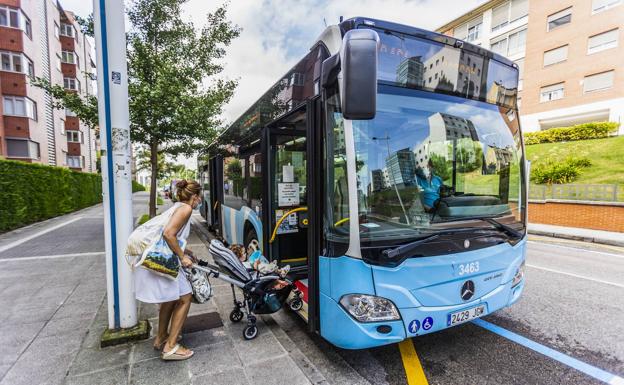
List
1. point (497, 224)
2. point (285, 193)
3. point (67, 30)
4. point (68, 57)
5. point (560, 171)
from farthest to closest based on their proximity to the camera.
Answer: point (68, 57) < point (67, 30) < point (560, 171) < point (285, 193) < point (497, 224)

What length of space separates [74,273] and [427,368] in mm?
6140

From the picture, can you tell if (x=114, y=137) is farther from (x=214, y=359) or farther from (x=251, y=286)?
(x=214, y=359)

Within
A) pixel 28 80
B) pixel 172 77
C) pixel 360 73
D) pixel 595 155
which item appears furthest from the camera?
pixel 28 80

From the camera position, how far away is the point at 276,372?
8.79ft

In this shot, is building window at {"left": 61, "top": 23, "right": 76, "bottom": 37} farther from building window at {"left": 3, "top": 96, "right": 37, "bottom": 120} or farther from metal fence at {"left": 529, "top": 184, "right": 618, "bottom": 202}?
metal fence at {"left": 529, "top": 184, "right": 618, "bottom": 202}

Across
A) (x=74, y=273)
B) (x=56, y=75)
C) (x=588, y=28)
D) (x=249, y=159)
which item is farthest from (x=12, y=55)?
(x=588, y=28)

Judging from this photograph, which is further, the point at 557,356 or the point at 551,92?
the point at 551,92

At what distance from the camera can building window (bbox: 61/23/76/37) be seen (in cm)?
2931

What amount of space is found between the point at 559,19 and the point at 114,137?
3008 cm

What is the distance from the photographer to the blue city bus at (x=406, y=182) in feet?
7.96

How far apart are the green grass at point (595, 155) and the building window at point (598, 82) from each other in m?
5.78

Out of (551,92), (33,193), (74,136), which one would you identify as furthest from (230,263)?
(74,136)

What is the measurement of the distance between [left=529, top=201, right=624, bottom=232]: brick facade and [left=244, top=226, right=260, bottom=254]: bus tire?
40.6ft

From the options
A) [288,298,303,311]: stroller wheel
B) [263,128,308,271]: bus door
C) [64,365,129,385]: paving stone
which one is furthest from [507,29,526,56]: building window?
[64,365,129,385]: paving stone
